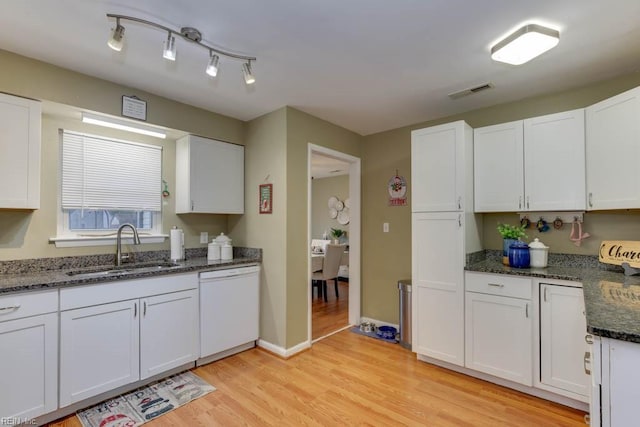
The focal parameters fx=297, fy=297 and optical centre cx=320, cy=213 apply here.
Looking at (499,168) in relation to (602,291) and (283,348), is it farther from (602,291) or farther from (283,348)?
(283,348)

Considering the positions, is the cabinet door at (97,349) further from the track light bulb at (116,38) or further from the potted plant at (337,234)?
the potted plant at (337,234)

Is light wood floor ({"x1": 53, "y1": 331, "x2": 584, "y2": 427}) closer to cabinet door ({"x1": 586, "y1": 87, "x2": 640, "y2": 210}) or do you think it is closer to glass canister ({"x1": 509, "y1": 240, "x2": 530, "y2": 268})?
glass canister ({"x1": 509, "y1": 240, "x2": 530, "y2": 268})

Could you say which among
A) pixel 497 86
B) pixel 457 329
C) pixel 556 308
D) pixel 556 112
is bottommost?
pixel 457 329

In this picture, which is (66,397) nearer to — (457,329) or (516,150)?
(457,329)

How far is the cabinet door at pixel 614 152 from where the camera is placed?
80.1 inches

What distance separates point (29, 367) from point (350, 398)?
211cm

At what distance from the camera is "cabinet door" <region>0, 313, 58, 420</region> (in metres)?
1.75

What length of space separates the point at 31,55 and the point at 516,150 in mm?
3796

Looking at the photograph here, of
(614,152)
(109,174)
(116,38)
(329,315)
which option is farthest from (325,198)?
(116,38)

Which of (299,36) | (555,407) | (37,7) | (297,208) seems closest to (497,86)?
(299,36)

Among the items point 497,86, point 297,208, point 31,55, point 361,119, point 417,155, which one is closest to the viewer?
point 31,55

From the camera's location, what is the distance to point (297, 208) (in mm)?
3037

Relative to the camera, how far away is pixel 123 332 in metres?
2.20

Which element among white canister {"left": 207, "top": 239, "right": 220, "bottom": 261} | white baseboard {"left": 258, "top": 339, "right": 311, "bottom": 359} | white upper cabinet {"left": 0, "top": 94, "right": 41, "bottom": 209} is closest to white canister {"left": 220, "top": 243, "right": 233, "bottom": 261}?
white canister {"left": 207, "top": 239, "right": 220, "bottom": 261}
